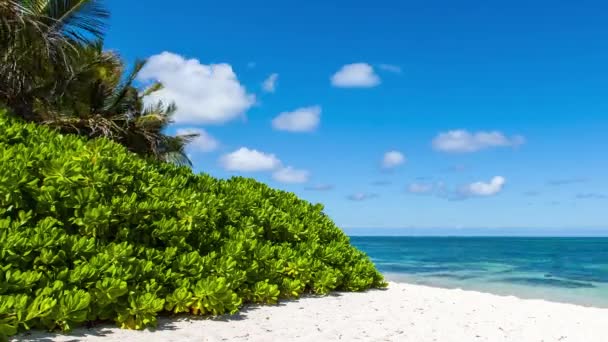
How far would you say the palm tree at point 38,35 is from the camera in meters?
8.79

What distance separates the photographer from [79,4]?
1155 centimetres

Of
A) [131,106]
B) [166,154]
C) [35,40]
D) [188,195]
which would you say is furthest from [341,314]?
[166,154]

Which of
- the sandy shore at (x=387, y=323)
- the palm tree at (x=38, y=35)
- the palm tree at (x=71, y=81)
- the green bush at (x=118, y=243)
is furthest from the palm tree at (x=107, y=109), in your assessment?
the sandy shore at (x=387, y=323)

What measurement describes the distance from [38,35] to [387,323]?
26.3 ft

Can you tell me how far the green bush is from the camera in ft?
16.3

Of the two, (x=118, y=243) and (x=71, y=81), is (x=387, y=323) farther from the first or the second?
(x=71, y=81)

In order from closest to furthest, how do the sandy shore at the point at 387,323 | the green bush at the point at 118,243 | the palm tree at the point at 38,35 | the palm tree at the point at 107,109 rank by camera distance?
the green bush at the point at 118,243 → the sandy shore at the point at 387,323 → the palm tree at the point at 38,35 → the palm tree at the point at 107,109

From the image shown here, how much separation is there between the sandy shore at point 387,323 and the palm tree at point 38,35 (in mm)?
5628

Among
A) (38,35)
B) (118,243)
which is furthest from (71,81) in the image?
(118,243)

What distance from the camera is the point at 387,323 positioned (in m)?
7.23

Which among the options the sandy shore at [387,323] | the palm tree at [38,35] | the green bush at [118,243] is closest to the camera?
the green bush at [118,243]

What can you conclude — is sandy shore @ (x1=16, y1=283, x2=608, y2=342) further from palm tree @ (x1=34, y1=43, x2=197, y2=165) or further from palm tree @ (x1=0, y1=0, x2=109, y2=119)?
palm tree @ (x1=34, y1=43, x2=197, y2=165)

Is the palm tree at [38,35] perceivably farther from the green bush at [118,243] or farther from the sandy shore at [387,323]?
the sandy shore at [387,323]

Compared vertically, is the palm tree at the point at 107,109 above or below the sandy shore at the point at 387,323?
above
